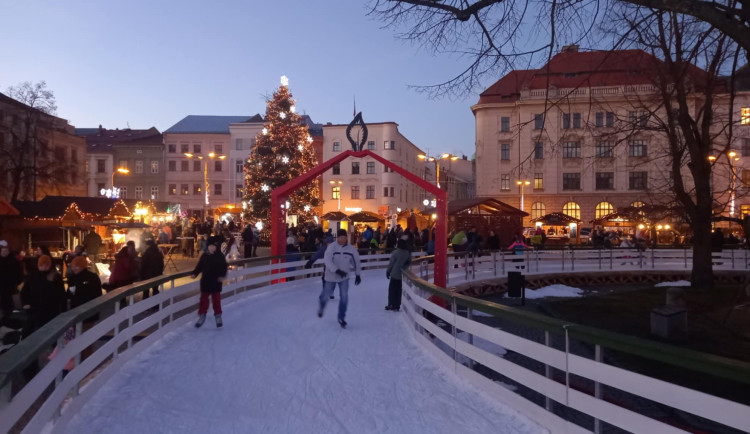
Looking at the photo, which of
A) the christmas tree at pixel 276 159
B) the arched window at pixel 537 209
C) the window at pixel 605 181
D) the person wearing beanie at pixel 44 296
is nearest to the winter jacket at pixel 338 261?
the person wearing beanie at pixel 44 296

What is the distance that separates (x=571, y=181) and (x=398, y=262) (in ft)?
151

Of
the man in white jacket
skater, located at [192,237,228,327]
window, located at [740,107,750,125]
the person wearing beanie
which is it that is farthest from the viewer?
window, located at [740,107,750,125]

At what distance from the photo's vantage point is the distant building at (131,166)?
68.2 m

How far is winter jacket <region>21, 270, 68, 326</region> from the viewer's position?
25.4 ft

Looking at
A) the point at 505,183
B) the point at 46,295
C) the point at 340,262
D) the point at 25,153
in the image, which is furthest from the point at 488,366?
the point at 505,183

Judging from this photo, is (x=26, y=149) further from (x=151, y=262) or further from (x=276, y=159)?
(x=151, y=262)

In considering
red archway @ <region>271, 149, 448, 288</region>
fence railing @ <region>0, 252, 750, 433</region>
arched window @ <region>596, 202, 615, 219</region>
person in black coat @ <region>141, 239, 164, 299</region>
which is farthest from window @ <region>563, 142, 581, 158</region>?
fence railing @ <region>0, 252, 750, 433</region>

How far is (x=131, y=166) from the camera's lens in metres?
68.9

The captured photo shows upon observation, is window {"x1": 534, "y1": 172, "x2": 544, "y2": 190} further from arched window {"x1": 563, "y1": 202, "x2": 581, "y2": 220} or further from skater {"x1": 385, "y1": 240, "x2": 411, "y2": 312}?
skater {"x1": 385, "y1": 240, "x2": 411, "y2": 312}

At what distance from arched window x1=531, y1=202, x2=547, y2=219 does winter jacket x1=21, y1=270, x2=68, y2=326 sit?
50.9 metres

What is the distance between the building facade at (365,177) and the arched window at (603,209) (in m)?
20.4

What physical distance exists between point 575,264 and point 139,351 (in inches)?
831

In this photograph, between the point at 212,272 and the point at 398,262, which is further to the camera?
the point at 398,262

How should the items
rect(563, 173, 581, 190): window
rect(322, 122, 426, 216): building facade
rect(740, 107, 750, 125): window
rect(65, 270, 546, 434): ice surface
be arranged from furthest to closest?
rect(322, 122, 426, 216): building facade < rect(563, 173, 581, 190): window < rect(740, 107, 750, 125): window < rect(65, 270, 546, 434): ice surface
